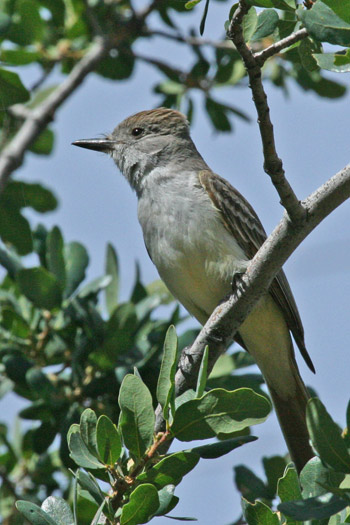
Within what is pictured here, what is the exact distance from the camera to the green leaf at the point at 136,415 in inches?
105

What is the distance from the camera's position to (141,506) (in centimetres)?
253

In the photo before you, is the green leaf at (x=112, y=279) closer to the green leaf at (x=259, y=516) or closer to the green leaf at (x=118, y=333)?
the green leaf at (x=118, y=333)

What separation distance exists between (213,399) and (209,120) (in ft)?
12.8

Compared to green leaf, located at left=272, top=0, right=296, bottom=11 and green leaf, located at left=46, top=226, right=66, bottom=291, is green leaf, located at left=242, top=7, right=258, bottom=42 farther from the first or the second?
green leaf, located at left=46, top=226, right=66, bottom=291

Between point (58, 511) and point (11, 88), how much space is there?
269 cm

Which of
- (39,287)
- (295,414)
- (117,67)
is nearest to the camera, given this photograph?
(39,287)

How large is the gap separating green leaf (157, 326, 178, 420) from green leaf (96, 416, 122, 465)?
19 cm

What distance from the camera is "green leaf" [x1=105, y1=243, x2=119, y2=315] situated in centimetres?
474

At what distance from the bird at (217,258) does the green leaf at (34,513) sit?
7.08 feet

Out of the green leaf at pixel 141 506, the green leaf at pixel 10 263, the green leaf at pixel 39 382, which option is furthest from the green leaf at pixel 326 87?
the green leaf at pixel 141 506

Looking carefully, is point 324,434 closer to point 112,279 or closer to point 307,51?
point 307,51

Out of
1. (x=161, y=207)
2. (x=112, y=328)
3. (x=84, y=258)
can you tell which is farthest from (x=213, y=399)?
(x=161, y=207)

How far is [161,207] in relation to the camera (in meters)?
4.95

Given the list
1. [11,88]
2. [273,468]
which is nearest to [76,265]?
[11,88]
